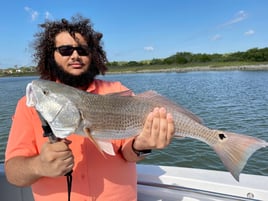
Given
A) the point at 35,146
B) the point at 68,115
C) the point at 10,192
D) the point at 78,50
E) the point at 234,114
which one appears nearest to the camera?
the point at 68,115

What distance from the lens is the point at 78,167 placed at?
93.7 inches

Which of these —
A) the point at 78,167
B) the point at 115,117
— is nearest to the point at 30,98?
the point at 115,117

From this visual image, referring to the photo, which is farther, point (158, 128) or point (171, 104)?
point (171, 104)

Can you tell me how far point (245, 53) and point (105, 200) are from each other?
4332 inches

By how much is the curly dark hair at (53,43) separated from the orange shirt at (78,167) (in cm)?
61

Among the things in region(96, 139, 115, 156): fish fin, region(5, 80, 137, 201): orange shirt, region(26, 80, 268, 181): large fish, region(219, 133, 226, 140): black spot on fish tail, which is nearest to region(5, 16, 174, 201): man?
region(5, 80, 137, 201): orange shirt

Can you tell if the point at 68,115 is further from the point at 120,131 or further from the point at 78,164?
the point at 78,164

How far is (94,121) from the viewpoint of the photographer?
205cm

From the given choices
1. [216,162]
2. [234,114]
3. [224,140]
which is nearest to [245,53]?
[234,114]

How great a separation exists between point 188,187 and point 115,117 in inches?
65.6

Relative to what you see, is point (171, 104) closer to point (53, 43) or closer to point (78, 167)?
point (78, 167)

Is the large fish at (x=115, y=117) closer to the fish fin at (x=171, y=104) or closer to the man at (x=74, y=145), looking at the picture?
the fish fin at (x=171, y=104)

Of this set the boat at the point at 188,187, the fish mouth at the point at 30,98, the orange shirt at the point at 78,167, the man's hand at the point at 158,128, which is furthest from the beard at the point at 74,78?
the boat at the point at 188,187

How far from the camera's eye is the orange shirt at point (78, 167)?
234 centimetres
